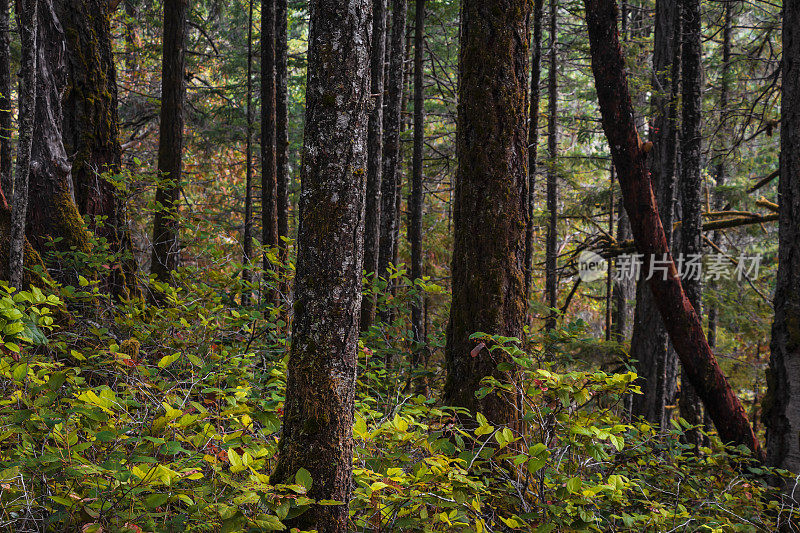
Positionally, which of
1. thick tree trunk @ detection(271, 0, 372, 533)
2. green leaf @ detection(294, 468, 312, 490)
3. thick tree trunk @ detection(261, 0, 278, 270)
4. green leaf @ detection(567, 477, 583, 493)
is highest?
thick tree trunk @ detection(261, 0, 278, 270)

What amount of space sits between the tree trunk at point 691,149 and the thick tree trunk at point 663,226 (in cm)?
28

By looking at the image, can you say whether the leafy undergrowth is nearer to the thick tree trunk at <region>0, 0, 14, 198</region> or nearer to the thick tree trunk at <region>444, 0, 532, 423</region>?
the thick tree trunk at <region>444, 0, 532, 423</region>

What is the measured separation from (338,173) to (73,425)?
2269 mm

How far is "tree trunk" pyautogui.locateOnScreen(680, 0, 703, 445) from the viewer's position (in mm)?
7316

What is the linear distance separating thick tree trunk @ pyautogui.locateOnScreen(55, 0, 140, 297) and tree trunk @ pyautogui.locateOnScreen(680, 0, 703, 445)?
759 centimetres

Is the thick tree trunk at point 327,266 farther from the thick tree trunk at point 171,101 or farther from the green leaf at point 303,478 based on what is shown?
the thick tree trunk at point 171,101

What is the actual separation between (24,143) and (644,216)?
19.7 feet

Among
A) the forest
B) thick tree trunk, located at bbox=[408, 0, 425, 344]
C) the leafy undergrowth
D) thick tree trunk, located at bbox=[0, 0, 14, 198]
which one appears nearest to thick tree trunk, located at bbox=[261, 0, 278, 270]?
the forest

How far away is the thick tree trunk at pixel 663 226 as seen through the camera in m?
7.89

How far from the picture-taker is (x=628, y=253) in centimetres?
820

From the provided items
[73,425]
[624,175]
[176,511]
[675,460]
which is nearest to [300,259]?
[176,511]

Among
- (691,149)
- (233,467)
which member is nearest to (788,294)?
(691,149)

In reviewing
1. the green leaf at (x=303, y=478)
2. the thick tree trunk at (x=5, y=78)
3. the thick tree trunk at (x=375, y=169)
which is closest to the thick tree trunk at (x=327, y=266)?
the green leaf at (x=303, y=478)

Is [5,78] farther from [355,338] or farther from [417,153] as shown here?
[355,338]
